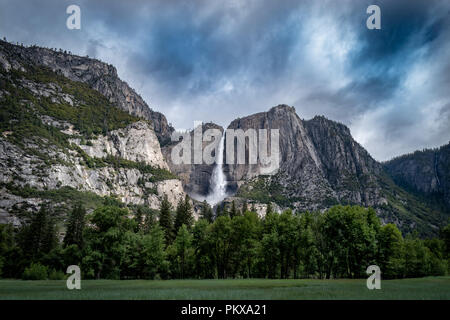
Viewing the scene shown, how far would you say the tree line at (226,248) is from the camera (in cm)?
4544

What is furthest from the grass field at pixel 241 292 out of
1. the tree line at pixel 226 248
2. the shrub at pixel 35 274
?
the shrub at pixel 35 274

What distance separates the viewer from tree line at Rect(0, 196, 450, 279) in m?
45.4

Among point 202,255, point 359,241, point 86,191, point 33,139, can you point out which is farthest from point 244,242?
point 33,139

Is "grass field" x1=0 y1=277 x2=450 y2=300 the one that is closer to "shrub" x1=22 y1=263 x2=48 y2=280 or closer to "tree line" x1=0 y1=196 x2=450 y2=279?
"tree line" x1=0 y1=196 x2=450 y2=279

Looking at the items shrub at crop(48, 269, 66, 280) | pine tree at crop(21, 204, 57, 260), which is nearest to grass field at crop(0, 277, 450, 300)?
shrub at crop(48, 269, 66, 280)

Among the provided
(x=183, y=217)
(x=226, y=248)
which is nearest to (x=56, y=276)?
(x=183, y=217)

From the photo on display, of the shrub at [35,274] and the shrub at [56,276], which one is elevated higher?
the shrub at [35,274]

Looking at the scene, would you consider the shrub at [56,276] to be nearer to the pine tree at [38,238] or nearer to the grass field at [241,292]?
the pine tree at [38,238]

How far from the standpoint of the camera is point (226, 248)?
2197 inches

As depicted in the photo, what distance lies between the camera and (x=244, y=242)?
55.0 metres

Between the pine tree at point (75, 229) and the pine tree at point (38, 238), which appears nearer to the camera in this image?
the pine tree at point (38, 238)

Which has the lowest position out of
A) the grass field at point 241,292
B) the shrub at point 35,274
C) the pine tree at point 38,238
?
the shrub at point 35,274
